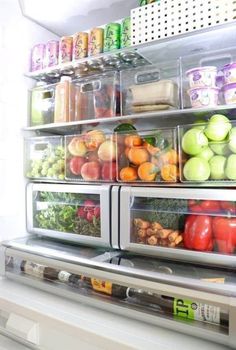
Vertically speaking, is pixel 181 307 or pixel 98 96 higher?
pixel 98 96

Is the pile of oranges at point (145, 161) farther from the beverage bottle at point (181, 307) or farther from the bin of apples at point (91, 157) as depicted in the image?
the beverage bottle at point (181, 307)

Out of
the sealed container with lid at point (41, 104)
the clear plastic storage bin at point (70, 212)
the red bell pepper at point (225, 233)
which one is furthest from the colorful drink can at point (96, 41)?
the red bell pepper at point (225, 233)

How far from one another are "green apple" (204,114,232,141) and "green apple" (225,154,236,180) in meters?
0.07

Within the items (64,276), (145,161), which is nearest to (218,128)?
(145,161)

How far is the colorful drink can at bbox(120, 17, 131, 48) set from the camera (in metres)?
1.13

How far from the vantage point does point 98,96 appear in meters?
1.23

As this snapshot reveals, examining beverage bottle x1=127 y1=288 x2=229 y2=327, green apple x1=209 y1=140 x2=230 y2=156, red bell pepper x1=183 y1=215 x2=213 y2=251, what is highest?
green apple x1=209 y1=140 x2=230 y2=156

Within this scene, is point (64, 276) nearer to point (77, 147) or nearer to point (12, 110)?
point (77, 147)

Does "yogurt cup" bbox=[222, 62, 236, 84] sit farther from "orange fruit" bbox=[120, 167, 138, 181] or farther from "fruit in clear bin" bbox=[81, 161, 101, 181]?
"fruit in clear bin" bbox=[81, 161, 101, 181]

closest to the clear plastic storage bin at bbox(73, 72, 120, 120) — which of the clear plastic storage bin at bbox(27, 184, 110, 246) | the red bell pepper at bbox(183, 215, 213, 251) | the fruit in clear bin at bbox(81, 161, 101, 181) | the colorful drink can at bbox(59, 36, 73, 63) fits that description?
the colorful drink can at bbox(59, 36, 73, 63)

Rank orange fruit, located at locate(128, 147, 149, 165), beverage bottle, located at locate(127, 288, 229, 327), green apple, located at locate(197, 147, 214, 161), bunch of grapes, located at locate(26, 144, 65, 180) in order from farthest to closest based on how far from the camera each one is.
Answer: bunch of grapes, located at locate(26, 144, 65, 180) → orange fruit, located at locate(128, 147, 149, 165) → green apple, located at locate(197, 147, 214, 161) → beverage bottle, located at locate(127, 288, 229, 327)

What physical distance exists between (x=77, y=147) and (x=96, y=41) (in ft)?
1.49

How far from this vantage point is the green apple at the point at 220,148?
944 millimetres

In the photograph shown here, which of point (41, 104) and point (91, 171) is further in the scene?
point (41, 104)
